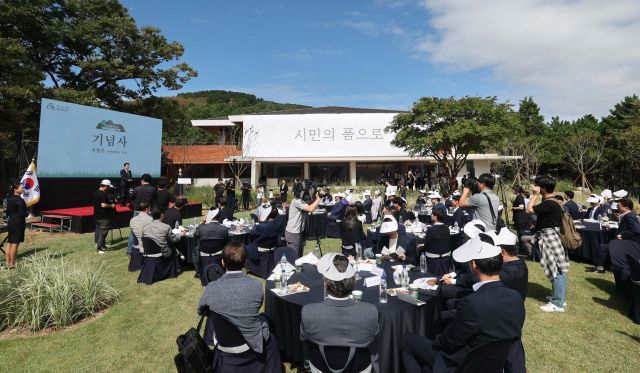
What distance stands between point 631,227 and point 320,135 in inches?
1077

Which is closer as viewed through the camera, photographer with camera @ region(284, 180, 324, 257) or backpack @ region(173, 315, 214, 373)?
backpack @ region(173, 315, 214, 373)

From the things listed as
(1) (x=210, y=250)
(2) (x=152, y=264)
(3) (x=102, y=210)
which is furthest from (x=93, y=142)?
(1) (x=210, y=250)

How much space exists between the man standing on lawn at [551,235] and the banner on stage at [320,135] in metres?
27.0

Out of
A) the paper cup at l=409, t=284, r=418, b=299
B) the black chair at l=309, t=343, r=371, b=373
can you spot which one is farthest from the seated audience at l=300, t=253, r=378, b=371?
the paper cup at l=409, t=284, r=418, b=299

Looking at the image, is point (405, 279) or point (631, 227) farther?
point (631, 227)

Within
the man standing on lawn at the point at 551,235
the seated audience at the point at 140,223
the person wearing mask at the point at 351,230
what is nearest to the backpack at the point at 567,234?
the man standing on lawn at the point at 551,235

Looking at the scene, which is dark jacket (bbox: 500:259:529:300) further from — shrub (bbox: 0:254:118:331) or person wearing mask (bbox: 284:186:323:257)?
shrub (bbox: 0:254:118:331)

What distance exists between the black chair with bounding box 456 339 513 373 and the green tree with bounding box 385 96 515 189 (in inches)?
733

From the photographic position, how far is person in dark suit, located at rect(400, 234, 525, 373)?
7.02 feet

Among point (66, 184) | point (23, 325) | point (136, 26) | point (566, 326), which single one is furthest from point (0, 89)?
point (566, 326)

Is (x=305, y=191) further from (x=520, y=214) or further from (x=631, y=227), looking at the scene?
(x=520, y=214)

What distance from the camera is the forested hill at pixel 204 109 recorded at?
96.7 ft

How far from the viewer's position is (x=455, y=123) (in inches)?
770

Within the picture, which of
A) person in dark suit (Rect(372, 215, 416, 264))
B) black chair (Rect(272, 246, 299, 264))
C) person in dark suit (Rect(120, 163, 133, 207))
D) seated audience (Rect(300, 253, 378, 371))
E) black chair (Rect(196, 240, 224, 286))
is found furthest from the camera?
person in dark suit (Rect(120, 163, 133, 207))
